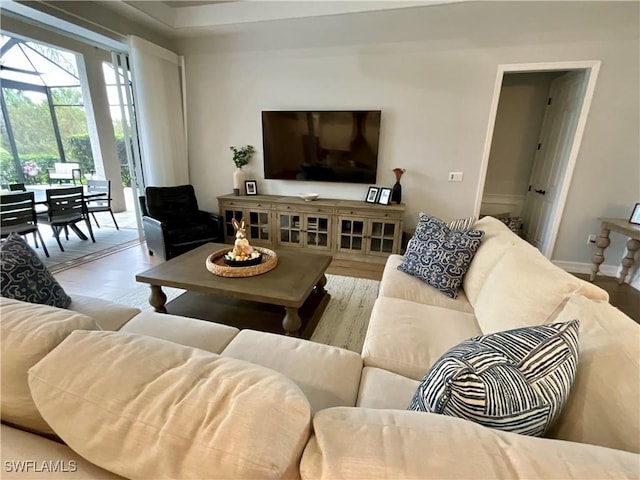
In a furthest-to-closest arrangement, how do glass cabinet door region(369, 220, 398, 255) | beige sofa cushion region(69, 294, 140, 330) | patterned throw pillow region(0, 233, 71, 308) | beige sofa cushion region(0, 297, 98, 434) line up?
glass cabinet door region(369, 220, 398, 255), beige sofa cushion region(69, 294, 140, 330), patterned throw pillow region(0, 233, 71, 308), beige sofa cushion region(0, 297, 98, 434)

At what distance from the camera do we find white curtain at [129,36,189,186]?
12.2 ft

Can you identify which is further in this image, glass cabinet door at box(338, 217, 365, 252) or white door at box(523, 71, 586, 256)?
glass cabinet door at box(338, 217, 365, 252)

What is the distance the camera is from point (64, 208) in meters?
3.85

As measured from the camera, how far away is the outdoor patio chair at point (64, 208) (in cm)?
373

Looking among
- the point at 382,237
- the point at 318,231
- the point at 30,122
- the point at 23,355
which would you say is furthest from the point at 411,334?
the point at 30,122

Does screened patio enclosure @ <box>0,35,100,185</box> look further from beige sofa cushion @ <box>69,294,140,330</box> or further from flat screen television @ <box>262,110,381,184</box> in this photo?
beige sofa cushion @ <box>69,294,140,330</box>

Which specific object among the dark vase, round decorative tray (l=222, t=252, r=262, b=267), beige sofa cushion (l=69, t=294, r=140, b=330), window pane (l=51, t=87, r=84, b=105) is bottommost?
beige sofa cushion (l=69, t=294, r=140, b=330)

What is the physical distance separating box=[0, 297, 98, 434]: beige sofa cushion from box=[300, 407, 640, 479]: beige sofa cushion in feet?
2.15

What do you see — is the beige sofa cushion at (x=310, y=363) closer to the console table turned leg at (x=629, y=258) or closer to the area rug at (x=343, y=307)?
the area rug at (x=343, y=307)

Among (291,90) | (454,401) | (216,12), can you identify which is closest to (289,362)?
(454,401)

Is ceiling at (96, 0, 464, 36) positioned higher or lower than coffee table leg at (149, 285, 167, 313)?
higher

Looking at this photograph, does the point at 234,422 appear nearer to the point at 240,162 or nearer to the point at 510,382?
the point at 510,382

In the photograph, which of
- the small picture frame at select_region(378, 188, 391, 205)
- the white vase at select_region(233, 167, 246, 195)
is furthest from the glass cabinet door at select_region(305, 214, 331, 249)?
the white vase at select_region(233, 167, 246, 195)

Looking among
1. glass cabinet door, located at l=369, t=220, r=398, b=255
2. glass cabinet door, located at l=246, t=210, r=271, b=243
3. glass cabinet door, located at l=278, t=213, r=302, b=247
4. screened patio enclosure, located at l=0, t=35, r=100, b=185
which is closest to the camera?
glass cabinet door, located at l=369, t=220, r=398, b=255
